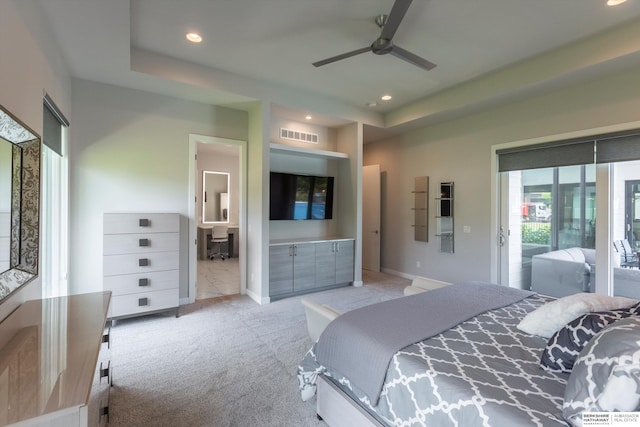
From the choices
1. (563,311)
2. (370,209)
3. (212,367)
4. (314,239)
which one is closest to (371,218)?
(370,209)

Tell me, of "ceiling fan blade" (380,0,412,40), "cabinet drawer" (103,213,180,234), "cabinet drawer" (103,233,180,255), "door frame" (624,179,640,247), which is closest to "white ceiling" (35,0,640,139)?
"ceiling fan blade" (380,0,412,40)

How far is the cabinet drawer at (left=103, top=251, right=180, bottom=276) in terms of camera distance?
10.7 feet

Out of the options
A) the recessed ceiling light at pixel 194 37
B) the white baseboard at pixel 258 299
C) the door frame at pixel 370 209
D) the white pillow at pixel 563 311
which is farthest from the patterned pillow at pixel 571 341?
the door frame at pixel 370 209

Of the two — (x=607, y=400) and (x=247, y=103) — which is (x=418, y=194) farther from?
(x=607, y=400)

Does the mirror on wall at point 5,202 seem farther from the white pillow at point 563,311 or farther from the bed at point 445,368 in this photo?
the white pillow at point 563,311

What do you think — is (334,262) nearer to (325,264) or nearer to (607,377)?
(325,264)

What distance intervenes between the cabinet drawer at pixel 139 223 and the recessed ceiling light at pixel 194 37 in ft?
6.41

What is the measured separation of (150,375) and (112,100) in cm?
317

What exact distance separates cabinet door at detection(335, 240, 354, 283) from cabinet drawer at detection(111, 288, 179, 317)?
8.09 feet

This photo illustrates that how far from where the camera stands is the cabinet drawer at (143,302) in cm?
330

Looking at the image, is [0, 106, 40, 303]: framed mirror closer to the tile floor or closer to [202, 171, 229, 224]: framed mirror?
the tile floor

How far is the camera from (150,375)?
94.0 inches

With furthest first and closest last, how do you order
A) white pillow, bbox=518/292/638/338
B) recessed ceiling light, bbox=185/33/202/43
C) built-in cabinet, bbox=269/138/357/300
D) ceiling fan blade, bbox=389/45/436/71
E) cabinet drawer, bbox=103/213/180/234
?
built-in cabinet, bbox=269/138/357/300
cabinet drawer, bbox=103/213/180/234
recessed ceiling light, bbox=185/33/202/43
ceiling fan blade, bbox=389/45/436/71
white pillow, bbox=518/292/638/338

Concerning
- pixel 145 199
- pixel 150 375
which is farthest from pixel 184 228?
pixel 150 375
